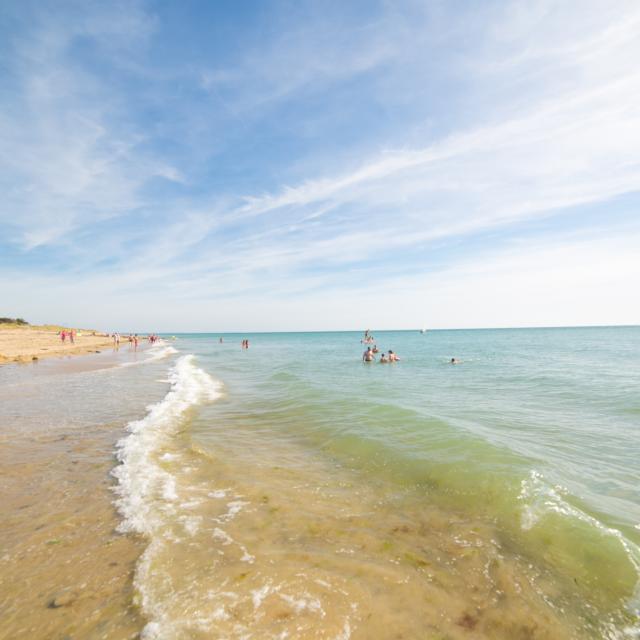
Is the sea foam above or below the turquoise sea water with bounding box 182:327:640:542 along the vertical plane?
above

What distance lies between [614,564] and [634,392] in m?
16.9

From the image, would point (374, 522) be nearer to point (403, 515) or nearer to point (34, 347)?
point (403, 515)

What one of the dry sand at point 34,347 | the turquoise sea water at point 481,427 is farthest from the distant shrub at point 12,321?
the turquoise sea water at point 481,427

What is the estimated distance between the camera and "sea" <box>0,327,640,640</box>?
3.69m

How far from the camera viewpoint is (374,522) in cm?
562

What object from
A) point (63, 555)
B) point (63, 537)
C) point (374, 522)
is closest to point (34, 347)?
point (63, 537)

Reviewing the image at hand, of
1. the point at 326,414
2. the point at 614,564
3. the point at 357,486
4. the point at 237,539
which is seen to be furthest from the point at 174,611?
the point at 326,414

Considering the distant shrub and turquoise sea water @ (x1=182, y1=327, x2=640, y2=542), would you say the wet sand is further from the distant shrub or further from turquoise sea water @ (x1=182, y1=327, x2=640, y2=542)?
the distant shrub

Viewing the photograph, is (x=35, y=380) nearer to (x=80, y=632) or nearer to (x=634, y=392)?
(x=80, y=632)

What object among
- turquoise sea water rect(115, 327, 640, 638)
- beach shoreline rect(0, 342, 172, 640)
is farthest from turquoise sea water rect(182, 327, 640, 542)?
beach shoreline rect(0, 342, 172, 640)

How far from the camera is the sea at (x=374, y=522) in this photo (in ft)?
12.1

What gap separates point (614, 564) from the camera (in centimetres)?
469

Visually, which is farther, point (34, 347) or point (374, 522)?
point (34, 347)

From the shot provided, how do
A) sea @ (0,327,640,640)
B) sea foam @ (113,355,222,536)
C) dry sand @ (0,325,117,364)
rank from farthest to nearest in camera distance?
dry sand @ (0,325,117,364) → sea foam @ (113,355,222,536) → sea @ (0,327,640,640)
